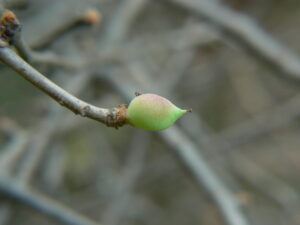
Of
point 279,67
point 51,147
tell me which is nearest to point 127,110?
point 279,67

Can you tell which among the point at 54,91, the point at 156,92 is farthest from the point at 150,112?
the point at 156,92

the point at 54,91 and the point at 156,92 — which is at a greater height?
the point at 156,92

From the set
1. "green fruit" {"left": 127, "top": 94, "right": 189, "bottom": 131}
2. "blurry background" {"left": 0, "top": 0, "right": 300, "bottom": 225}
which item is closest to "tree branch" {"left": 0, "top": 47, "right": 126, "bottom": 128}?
"green fruit" {"left": 127, "top": 94, "right": 189, "bottom": 131}

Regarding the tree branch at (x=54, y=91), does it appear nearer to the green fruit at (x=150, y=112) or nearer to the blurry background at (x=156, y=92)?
the green fruit at (x=150, y=112)

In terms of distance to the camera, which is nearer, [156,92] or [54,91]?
[54,91]

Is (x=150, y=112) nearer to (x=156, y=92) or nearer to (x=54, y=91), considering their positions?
(x=54, y=91)

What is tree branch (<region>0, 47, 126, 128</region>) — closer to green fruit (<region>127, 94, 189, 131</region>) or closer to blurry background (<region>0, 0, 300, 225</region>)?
green fruit (<region>127, 94, 189, 131</region>)
